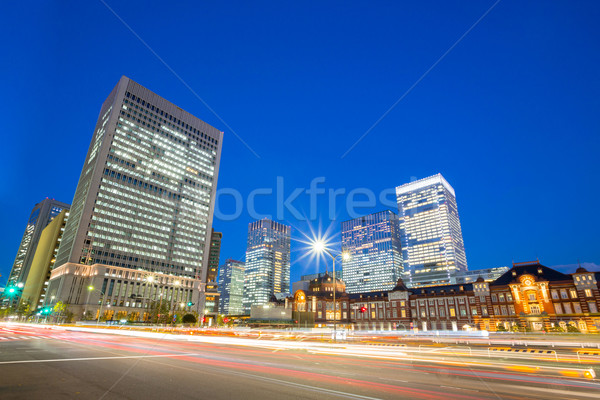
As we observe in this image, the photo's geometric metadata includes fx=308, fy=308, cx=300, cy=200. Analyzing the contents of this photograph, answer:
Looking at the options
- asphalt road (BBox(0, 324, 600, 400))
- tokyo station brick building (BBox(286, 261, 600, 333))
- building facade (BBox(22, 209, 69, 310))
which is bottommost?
asphalt road (BBox(0, 324, 600, 400))

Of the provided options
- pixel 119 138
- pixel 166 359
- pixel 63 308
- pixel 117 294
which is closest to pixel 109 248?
pixel 117 294

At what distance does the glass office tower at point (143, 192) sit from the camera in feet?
422

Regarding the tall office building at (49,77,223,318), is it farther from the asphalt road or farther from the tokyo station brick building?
the asphalt road

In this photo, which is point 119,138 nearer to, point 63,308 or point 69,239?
point 69,239

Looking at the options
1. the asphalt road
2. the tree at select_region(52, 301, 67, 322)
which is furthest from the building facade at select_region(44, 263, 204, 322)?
the asphalt road

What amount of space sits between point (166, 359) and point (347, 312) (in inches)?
4036

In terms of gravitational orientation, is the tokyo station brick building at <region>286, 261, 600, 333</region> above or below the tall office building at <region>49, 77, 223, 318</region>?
below

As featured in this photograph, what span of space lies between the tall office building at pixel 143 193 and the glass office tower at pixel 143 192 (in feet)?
1.21

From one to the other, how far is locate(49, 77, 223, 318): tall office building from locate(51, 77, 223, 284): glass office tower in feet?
1.21

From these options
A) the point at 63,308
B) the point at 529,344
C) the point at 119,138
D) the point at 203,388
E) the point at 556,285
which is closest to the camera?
the point at 203,388

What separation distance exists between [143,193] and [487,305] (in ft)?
461

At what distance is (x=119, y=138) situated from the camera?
140 m

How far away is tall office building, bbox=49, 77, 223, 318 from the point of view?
12825 centimetres

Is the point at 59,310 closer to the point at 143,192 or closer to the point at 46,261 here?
the point at 143,192
